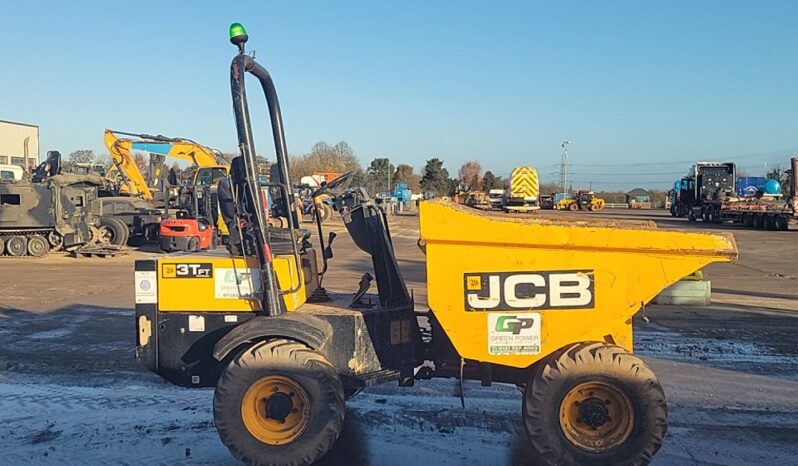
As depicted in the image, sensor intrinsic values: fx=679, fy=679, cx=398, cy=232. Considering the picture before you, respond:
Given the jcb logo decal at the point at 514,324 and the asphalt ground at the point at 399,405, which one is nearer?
the jcb logo decal at the point at 514,324

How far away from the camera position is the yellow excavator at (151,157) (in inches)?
903

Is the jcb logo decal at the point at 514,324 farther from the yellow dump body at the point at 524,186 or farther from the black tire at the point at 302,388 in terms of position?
the yellow dump body at the point at 524,186

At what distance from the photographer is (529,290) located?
4383 millimetres

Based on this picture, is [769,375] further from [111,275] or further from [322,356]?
[111,275]

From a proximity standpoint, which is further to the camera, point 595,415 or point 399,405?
point 399,405

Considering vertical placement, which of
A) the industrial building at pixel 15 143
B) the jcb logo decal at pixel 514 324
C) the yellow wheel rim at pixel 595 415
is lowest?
the yellow wheel rim at pixel 595 415

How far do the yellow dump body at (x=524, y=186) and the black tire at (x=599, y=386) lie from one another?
38.9 metres

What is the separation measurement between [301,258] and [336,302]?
453 millimetres

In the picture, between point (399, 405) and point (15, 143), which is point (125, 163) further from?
point (15, 143)

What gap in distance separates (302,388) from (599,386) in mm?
1906

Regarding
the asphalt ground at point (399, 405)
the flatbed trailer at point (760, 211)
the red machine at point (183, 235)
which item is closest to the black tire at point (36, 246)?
the red machine at point (183, 235)

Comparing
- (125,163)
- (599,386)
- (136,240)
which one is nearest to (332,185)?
(599,386)

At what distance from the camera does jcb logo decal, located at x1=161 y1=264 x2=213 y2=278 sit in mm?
4758

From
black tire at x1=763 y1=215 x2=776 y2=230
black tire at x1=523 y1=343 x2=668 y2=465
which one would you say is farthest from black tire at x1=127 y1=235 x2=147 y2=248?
black tire at x1=763 y1=215 x2=776 y2=230
